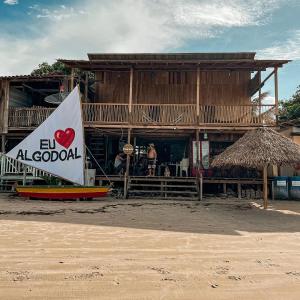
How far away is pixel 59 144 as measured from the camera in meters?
10.9

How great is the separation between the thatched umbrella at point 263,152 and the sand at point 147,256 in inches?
87.5

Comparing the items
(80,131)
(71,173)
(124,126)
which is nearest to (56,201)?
Result: (71,173)

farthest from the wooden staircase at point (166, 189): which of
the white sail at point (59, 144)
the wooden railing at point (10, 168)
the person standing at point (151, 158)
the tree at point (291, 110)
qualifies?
the tree at point (291, 110)

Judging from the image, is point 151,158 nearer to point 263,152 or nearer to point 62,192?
point 62,192

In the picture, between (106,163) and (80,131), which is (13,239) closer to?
(80,131)

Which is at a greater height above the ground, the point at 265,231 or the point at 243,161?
the point at 243,161

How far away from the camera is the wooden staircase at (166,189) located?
12844mm

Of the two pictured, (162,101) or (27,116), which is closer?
(27,116)

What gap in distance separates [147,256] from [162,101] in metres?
11.3

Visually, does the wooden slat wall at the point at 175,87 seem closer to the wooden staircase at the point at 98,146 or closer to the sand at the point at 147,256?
the wooden staircase at the point at 98,146

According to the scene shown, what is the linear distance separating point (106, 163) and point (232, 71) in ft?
23.8

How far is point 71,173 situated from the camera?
10.7m

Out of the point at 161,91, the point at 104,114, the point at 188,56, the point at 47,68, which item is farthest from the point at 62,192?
the point at 47,68

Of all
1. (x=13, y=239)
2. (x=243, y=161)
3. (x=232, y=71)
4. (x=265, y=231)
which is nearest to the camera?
(x=13, y=239)
